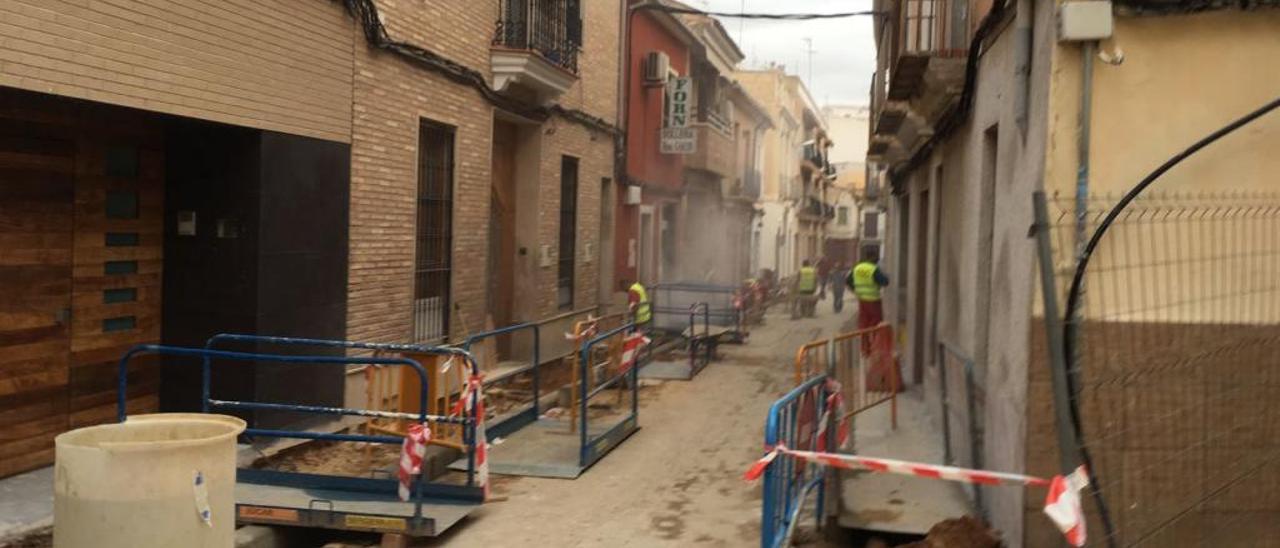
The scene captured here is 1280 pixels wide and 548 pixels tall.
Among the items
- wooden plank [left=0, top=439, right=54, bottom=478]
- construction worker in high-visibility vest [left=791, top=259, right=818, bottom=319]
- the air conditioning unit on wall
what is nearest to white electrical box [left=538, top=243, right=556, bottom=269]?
the air conditioning unit on wall

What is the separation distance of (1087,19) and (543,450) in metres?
5.71

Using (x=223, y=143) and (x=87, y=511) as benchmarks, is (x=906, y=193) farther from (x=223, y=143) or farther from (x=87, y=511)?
(x=87, y=511)

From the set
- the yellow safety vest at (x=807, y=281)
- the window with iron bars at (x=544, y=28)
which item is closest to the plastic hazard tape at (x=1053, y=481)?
the window with iron bars at (x=544, y=28)

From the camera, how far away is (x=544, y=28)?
13.8 m

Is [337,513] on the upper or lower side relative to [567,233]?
lower

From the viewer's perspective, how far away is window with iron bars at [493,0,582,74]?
12602 millimetres

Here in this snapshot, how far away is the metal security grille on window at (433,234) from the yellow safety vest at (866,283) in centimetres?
539

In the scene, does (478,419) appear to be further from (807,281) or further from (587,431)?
(807,281)

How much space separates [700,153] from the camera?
24.8 m

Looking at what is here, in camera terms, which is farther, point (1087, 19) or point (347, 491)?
point (347, 491)

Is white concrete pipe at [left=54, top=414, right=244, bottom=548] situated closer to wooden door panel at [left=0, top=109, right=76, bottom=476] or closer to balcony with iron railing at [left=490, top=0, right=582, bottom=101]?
wooden door panel at [left=0, top=109, right=76, bottom=476]

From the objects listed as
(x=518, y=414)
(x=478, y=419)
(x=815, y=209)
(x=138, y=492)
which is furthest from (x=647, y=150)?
(x=815, y=209)

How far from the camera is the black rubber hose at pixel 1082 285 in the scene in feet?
14.3

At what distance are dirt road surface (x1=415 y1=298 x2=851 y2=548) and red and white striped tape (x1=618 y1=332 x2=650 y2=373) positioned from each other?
649mm
